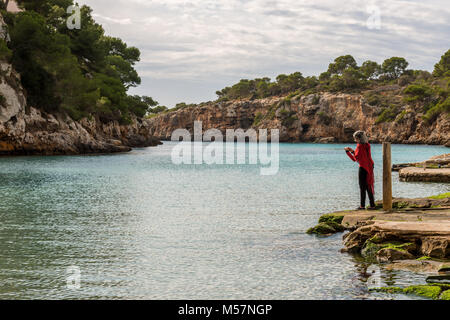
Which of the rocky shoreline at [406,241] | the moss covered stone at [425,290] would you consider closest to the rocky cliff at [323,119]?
the rocky shoreline at [406,241]

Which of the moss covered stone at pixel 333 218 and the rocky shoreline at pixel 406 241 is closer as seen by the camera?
the rocky shoreline at pixel 406 241

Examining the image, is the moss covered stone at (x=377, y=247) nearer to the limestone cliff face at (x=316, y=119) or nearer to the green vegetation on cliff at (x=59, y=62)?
the green vegetation on cliff at (x=59, y=62)

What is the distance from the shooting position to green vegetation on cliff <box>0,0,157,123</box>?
50.7 m

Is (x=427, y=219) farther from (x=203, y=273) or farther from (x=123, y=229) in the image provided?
(x=123, y=229)

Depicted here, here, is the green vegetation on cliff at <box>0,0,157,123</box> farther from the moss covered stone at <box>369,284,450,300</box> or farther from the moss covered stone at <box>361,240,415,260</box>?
the moss covered stone at <box>369,284,450,300</box>

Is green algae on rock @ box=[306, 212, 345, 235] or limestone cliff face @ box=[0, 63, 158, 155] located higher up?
limestone cliff face @ box=[0, 63, 158, 155]

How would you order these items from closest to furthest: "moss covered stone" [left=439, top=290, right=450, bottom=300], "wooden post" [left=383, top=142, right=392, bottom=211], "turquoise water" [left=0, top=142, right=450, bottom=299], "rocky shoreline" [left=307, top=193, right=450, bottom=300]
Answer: "moss covered stone" [left=439, top=290, right=450, bottom=300]
"turquoise water" [left=0, top=142, right=450, bottom=299]
"rocky shoreline" [left=307, top=193, right=450, bottom=300]
"wooden post" [left=383, top=142, right=392, bottom=211]

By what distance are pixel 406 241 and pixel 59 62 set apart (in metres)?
48.8

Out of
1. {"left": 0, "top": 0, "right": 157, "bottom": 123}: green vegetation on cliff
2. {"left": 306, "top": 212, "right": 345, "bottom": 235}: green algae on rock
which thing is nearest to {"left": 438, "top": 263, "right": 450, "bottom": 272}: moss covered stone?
{"left": 306, "top": 212, "right": 345, "bottom": 235}: green algae on rock

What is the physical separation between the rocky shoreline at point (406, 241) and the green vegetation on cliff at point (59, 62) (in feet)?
137

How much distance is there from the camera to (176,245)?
11.7 m

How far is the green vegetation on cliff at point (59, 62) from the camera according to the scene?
50719mm

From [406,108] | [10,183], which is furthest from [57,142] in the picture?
[406,108]

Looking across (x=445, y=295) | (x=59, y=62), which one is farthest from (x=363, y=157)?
(x=59, y=62)
